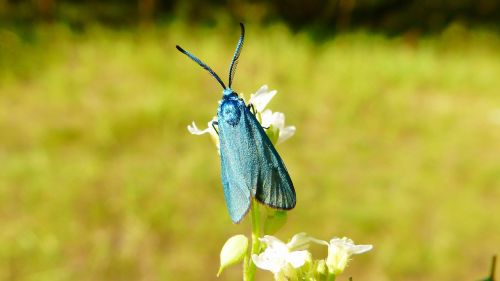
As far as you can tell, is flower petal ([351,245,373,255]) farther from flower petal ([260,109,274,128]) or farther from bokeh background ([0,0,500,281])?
bokeh background ([0,0,500,281])

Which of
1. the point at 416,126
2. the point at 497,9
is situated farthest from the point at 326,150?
the point at 497,9

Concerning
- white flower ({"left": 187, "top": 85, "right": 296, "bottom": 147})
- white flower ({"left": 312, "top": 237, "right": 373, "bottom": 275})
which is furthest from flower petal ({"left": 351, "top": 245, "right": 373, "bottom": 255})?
white flower ({"left": 187, "top": 85, "right": 296, "bottom": 147})

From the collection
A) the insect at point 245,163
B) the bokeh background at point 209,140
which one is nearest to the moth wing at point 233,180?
the insect at point 245,163

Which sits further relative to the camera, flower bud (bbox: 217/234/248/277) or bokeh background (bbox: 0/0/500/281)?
bokeh background (bbox: 0/0/500/281)

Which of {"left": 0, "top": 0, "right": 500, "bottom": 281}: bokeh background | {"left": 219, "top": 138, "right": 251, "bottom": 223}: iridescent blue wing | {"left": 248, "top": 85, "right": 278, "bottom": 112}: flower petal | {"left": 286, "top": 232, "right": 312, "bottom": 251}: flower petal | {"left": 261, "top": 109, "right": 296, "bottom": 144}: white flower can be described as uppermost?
{"left": 0, "top": 0, "right": 500, "bottom": 281}: bokeh background

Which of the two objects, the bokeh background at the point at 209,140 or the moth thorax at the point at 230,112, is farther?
the bokeh background at the point at 209,140

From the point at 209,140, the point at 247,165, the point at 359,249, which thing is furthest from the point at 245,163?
the point at 209,140

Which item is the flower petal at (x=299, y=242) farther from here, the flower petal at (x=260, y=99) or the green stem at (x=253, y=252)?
the flower petal at (x=260, y=99)

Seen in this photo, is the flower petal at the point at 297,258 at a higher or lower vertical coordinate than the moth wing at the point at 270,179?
lower
